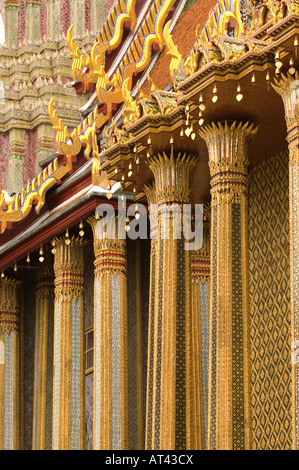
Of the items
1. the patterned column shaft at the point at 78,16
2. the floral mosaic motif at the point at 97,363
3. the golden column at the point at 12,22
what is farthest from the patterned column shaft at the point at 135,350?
the golden column at the point at 12,22

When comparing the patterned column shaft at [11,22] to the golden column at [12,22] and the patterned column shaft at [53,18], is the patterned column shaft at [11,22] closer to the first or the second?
the golden column at [12,22]

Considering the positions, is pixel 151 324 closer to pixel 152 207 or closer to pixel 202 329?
pixel 152 207

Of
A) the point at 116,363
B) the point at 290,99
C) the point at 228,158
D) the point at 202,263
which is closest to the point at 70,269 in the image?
the point at 116,363

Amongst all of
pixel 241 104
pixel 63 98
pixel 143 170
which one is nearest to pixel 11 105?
pixel 63 98

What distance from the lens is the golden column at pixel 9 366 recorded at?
22375 millimetres

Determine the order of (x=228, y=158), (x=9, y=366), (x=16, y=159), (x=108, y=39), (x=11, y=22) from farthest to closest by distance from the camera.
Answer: (x=11, y=22) < (x=16, y=159) < (x=9, y=366) < (x=108, y=39) < (x=228, y=158)

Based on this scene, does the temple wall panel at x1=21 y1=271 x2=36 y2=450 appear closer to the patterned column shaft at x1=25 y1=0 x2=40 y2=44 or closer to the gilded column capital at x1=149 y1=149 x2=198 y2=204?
the gilded column capital at x1=149 y1=149 x2=198 y2=204

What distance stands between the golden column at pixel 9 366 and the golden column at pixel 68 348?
249 centimetres

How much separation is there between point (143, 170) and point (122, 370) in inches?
123

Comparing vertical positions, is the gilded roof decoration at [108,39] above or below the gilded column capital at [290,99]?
above

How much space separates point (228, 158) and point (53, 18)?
560 inches

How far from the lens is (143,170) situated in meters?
17.0

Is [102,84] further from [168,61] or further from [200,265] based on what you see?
[200,265]

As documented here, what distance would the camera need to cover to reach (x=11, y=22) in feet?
98.2
